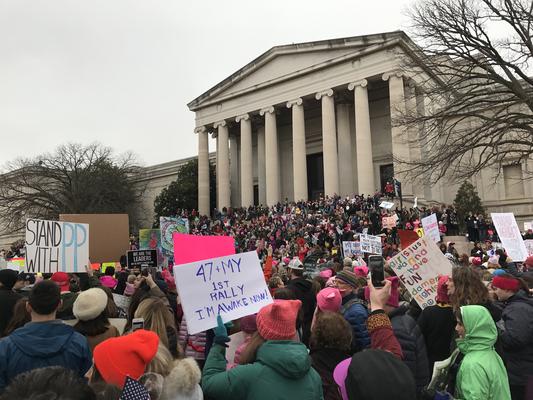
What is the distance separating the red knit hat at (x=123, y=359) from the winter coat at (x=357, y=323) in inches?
74.7

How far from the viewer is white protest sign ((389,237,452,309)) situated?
4984 millimetres

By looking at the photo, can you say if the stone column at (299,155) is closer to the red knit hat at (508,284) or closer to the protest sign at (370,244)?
the protest sign at (370,244)

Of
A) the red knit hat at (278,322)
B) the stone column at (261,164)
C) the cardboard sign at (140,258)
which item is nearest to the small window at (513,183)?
the stone column at (261,164)

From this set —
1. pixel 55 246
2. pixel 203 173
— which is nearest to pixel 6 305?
pixel 55 246

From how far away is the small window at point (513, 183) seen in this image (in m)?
32.7

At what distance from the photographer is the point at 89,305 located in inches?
142

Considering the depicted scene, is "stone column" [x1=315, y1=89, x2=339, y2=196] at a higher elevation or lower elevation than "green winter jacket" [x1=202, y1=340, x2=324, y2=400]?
higher

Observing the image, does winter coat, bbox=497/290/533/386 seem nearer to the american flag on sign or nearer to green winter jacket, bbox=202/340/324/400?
green winter jacket, bbox=202/340/324/400

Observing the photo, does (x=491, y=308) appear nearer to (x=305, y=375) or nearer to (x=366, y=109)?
(x=305, y=375)

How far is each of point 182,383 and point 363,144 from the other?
3017 cm

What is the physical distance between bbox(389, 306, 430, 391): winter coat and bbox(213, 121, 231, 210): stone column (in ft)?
119

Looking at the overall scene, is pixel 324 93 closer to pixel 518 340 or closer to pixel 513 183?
pixel 513 183

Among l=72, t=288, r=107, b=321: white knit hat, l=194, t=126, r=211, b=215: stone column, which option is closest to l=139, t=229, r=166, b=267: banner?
l=72, t=288, r=107, b=321: white knit hat

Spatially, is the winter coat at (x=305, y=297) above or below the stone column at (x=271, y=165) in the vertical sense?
below
